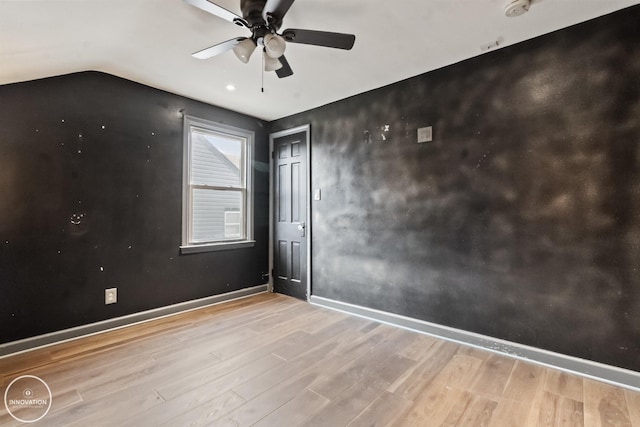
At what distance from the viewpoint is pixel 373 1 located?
1.84 meters

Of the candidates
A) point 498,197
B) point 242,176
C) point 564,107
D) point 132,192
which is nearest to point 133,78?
point 132,192

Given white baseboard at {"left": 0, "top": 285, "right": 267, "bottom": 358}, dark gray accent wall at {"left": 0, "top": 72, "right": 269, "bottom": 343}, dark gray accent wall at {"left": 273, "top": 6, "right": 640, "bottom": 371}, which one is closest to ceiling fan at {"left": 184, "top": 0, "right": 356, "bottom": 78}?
dark gray accent wall at {"left": 273, "top": 6, "right": 640, "bottom": 371}

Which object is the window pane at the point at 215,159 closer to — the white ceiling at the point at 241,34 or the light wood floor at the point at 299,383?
the white ceiling at the point at 241,34

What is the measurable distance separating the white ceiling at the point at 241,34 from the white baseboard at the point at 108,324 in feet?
7.03

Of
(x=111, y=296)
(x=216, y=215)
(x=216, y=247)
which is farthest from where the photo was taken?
(x=216, y=215)

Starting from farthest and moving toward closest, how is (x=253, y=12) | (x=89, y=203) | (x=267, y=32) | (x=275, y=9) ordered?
1. (x=89, y=203)
2. (x=267, y=32)
3. (x=253, y=12)
4. (x=275, y=9)

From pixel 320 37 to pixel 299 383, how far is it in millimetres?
2301

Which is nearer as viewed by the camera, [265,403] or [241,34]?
[265,403]

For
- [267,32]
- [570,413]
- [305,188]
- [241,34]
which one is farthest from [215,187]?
[570,413]

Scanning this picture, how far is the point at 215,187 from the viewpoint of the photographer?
3711 millimetres

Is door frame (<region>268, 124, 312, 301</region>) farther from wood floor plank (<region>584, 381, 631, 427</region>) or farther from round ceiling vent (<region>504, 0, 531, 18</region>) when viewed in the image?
wood floor plank (<region>584, 381, 631, 427</region>)

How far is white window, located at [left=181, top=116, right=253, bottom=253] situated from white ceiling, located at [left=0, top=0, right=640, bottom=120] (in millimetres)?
784

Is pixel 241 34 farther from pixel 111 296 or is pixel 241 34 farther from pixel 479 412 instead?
pixel 479 412

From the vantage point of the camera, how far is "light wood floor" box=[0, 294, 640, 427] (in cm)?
163
